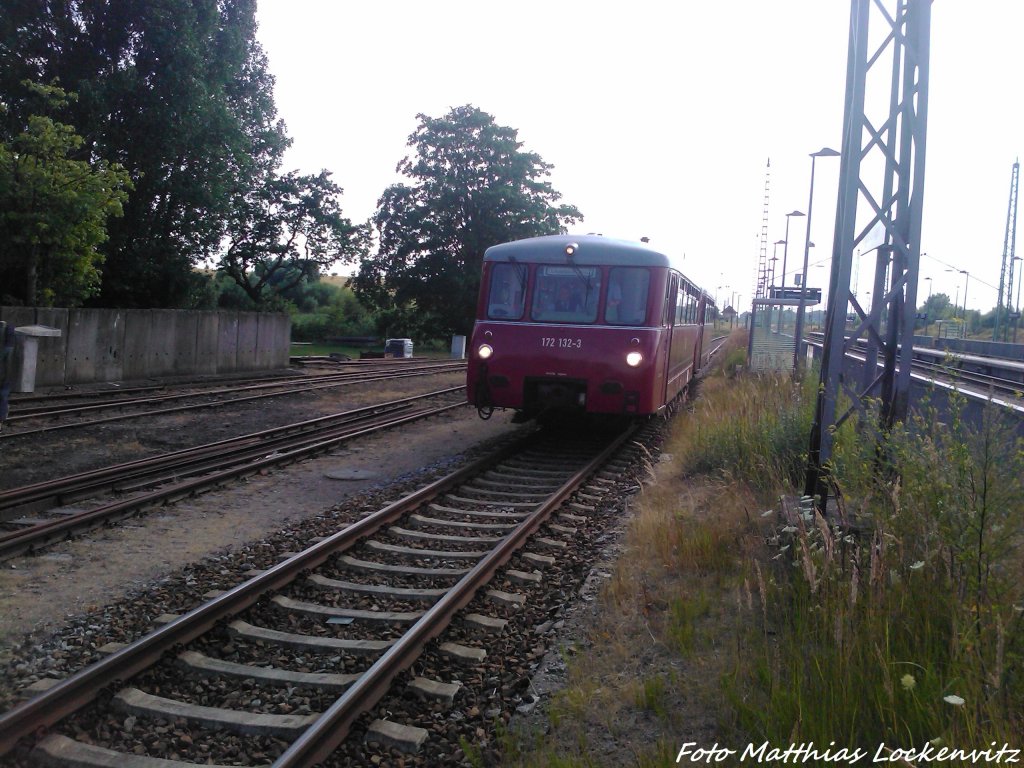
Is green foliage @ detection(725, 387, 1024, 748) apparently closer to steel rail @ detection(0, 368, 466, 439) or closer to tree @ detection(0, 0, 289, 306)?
steel rail @ detection(0, 368, 466, 439)

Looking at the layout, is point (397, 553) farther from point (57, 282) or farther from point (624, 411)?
point (57, 282)

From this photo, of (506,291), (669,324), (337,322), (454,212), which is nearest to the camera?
(506,291)

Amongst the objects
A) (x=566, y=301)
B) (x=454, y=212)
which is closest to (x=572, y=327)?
(x=566, y=301)

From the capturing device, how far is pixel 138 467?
9.52 metres

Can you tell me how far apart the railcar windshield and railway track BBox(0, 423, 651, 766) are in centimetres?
451

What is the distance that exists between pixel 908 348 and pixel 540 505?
11.3 ft

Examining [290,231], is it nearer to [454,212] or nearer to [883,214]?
[454,212]

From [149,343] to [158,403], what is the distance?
17.9 ft

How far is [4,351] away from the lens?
7461 mm

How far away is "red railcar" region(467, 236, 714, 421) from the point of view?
11.3 metres

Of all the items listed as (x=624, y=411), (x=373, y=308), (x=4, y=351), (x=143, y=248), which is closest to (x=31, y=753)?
(x=4, y=351)

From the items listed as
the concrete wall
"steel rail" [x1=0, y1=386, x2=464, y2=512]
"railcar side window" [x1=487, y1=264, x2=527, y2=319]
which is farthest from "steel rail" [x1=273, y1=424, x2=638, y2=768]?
the concrete wall

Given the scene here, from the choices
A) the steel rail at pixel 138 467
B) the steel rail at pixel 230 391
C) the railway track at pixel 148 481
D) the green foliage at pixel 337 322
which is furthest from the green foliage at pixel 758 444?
the green foliage at pixel 337 322

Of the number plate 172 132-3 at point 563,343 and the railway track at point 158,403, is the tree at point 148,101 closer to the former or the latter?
the railway track at point 158,403
